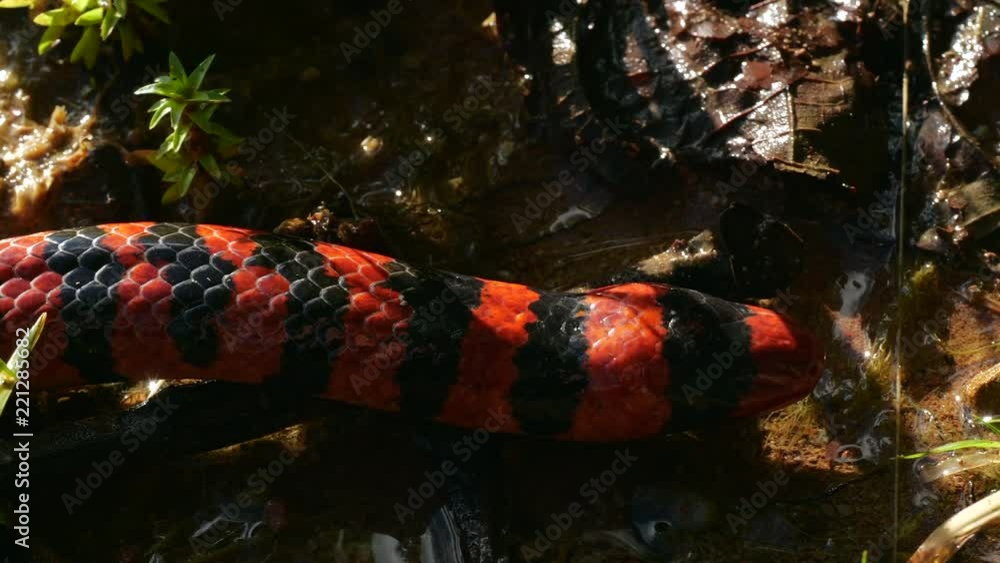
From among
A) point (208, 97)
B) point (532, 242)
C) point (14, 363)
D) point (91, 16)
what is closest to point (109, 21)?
point (91, 16)

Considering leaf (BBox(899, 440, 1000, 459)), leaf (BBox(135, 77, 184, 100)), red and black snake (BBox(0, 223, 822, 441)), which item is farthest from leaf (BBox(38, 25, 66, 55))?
leaf (BBox(899, 440, 1000, 459))

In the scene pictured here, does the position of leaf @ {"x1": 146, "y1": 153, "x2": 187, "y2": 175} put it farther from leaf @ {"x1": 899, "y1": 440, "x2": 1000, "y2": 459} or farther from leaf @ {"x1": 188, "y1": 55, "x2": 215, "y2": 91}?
leaf @ {"x1": 899, "y1": 440, "x2": 1000, "y2": 459}

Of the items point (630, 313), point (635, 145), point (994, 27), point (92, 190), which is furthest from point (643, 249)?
point (92, 190)

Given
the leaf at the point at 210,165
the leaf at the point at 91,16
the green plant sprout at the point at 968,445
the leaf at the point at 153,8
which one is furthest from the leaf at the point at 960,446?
the leaf at the point at 91,16

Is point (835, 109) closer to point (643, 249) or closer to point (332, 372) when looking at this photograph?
point (643, 249)

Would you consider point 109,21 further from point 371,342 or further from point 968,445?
Answer: point 968,445
